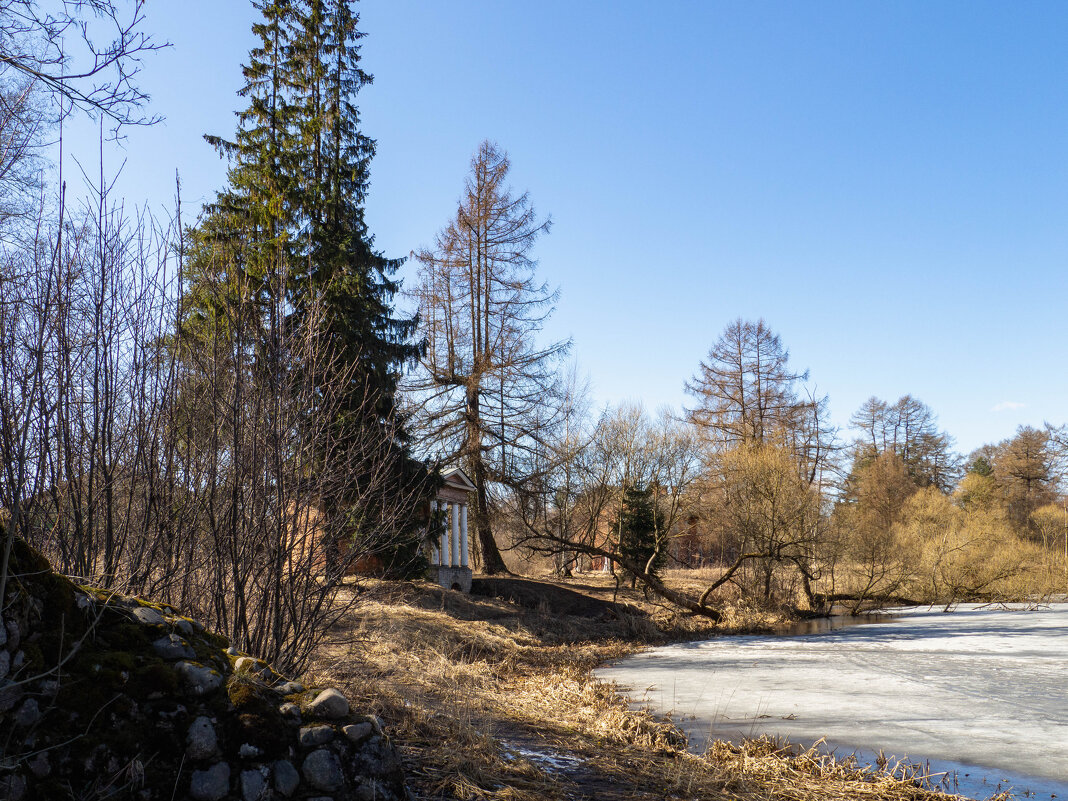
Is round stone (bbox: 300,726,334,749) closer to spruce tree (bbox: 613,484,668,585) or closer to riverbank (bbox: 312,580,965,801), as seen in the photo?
riverbank (bbox: 312,580,965,801)

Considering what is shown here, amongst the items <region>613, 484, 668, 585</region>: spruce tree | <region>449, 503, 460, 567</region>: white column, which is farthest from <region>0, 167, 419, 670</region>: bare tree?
<region>613, 484, 668, 585</region>: spruce tree

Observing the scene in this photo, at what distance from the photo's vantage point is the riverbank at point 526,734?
14.6 feet

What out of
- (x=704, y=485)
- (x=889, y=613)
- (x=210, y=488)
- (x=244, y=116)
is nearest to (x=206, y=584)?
(x=210, y=488)

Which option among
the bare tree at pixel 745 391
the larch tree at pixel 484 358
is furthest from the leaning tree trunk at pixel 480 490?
the bare tree at pixel 745 391

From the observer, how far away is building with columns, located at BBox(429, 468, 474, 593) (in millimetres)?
19000

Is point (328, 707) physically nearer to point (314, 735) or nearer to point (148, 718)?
point (314, 735)

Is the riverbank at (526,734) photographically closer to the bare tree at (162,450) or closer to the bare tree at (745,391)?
the bare tree at (162,450)

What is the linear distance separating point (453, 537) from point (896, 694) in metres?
13.4

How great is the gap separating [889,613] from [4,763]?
22.6 m

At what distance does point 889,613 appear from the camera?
816 inches

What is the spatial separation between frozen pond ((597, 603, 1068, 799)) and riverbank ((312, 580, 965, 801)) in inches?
26.9

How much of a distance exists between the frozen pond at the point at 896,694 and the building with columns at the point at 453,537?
22.7 ft

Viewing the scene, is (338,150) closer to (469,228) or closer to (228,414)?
(469,228)

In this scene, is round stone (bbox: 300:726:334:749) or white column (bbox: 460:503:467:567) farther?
white column (bbox: 460:503:467:567)
